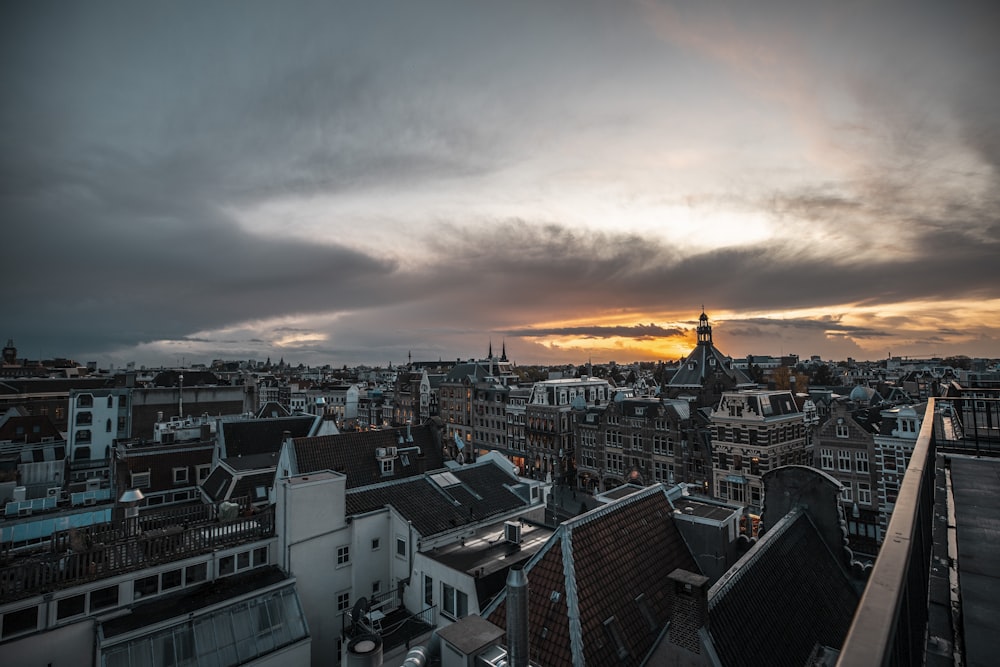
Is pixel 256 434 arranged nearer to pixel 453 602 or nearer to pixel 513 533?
pixel 453 602

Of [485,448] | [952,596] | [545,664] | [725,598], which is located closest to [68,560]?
[545,664]

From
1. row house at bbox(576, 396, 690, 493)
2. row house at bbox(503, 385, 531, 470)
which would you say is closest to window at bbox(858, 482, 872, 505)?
row house at bbox(576, 396, 690, 493)

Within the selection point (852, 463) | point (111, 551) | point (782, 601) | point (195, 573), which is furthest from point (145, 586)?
point (852, 463)

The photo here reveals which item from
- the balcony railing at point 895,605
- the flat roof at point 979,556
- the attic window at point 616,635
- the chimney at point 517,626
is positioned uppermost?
the balcony railing at point 895,605

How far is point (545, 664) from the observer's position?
44.2 feet

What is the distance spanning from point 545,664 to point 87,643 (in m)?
17.3

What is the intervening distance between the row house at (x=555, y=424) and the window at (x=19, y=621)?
5377 cm

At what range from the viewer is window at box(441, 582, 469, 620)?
18.9 meters

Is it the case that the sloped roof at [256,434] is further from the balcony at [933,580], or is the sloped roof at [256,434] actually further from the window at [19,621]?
the balcony at [933,580]

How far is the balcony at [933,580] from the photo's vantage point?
87.7 inches

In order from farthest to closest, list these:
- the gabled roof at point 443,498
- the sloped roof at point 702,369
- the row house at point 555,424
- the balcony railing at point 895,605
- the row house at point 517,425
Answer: the row house at point 517,425, the sloped roof at point 702,369, the row house at point 555,424, the gabled roof at point 443,498, the balcony railing at point 895,605

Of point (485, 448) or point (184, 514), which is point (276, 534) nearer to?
point (184, 514)

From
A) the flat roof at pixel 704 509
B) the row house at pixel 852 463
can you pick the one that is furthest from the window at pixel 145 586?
the row house at pixel 852 463

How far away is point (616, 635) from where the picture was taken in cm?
1409
